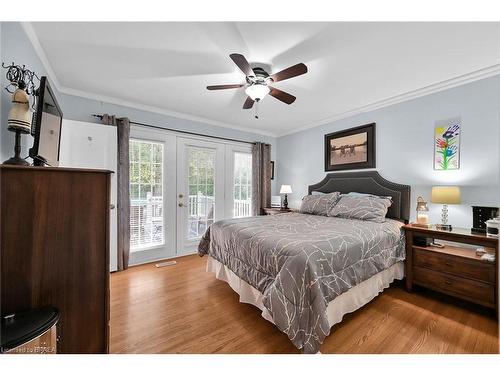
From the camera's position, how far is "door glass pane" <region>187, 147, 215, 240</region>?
3686 mm

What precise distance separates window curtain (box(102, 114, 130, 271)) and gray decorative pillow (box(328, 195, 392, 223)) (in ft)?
9.57

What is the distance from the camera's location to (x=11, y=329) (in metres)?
0.85

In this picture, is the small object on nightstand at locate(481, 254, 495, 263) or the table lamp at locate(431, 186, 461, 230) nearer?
the small object on nightstand at locate(481, 254, 495, 263)

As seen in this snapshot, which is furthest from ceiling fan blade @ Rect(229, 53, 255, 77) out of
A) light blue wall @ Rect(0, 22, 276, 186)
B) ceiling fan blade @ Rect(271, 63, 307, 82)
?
light blue wall @ Rect(0, 22, 276, 186)

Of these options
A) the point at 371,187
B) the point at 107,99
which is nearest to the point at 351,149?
the point at 371,187

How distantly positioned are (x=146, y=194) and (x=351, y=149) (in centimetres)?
337

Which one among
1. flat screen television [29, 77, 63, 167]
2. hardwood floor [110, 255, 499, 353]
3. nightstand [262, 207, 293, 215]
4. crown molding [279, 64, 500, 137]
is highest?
crown molding [279, 64, 500, 137]

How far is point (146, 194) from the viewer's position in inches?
128

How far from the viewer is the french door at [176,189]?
3.19m

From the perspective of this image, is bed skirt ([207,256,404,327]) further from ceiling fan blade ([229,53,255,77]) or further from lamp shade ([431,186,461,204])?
ceiling fan blade ([229,53,255,77])

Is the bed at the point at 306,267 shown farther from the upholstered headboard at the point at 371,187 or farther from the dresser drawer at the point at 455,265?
the dresser drawer at the point at 455,265

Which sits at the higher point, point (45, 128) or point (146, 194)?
point (45, 128)

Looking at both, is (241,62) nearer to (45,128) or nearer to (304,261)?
(45,128)

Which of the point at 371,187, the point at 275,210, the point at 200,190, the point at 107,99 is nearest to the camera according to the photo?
the point at 107,99
